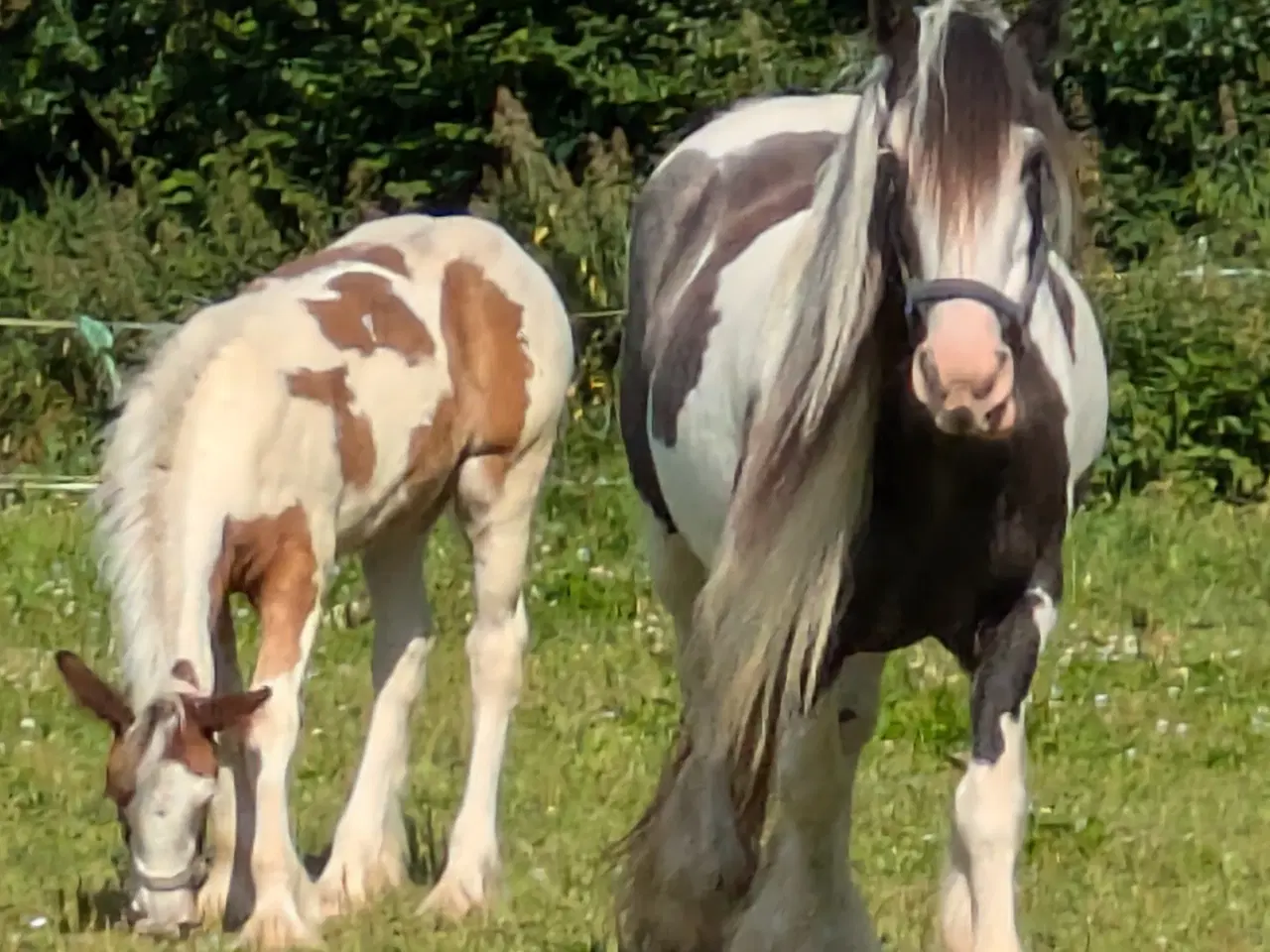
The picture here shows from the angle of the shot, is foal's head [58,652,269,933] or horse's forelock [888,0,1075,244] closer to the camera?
horse's forelock [888,0,1075,244]

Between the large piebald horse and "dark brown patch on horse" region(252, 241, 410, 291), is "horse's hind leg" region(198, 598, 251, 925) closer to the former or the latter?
the large piebald horse

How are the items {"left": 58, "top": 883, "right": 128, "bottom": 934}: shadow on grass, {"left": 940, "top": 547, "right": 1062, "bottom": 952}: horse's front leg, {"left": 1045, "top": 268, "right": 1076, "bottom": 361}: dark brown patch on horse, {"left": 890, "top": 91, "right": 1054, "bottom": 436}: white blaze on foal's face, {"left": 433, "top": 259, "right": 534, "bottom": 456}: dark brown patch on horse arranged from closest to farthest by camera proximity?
{"left": 890, "top": 91, "right": 1054, "bottom": 436}: white blaze on foal's face → {"left": 940, "top": 547, "right": 1062, "bottom": 952}: horse's front leg → {"left": 1045, "top": 268, "right": 1076, "bottom": 361}: dark brown patch on horse → {"left": 58, "top": 883, "right": 128, "bottom": 934}: shadow on grass → {"left": 433, "top": 259, "right": 534, "bottom": 456}: dark brown patch on horse

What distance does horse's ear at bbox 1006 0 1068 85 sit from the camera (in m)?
4.05

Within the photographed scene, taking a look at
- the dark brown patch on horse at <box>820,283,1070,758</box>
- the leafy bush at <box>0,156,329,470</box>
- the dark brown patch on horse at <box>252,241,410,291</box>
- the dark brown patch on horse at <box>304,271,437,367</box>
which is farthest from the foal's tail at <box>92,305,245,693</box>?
the leafy bush at <box>0,156,329,470</box>

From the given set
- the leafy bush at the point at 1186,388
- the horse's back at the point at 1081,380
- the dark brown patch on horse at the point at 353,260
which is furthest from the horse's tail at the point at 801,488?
the leafy bush at the point at 1186,388

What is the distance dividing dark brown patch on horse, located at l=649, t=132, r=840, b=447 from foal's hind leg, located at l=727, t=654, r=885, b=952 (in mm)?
647

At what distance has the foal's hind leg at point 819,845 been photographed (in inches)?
198

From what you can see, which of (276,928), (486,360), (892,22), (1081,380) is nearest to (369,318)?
(486,360)

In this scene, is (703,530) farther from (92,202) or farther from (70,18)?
(70,18)

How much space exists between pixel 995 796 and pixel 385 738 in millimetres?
2272

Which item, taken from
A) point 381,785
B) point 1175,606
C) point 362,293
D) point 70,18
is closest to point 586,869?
point 381,785

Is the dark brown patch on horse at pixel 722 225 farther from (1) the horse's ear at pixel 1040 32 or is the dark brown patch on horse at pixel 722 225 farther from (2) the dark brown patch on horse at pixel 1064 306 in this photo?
(1) the horse's ear at pixel 1040 32

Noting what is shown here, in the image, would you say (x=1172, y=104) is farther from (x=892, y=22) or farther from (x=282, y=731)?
(x=892, y=22)

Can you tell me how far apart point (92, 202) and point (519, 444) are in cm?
692
